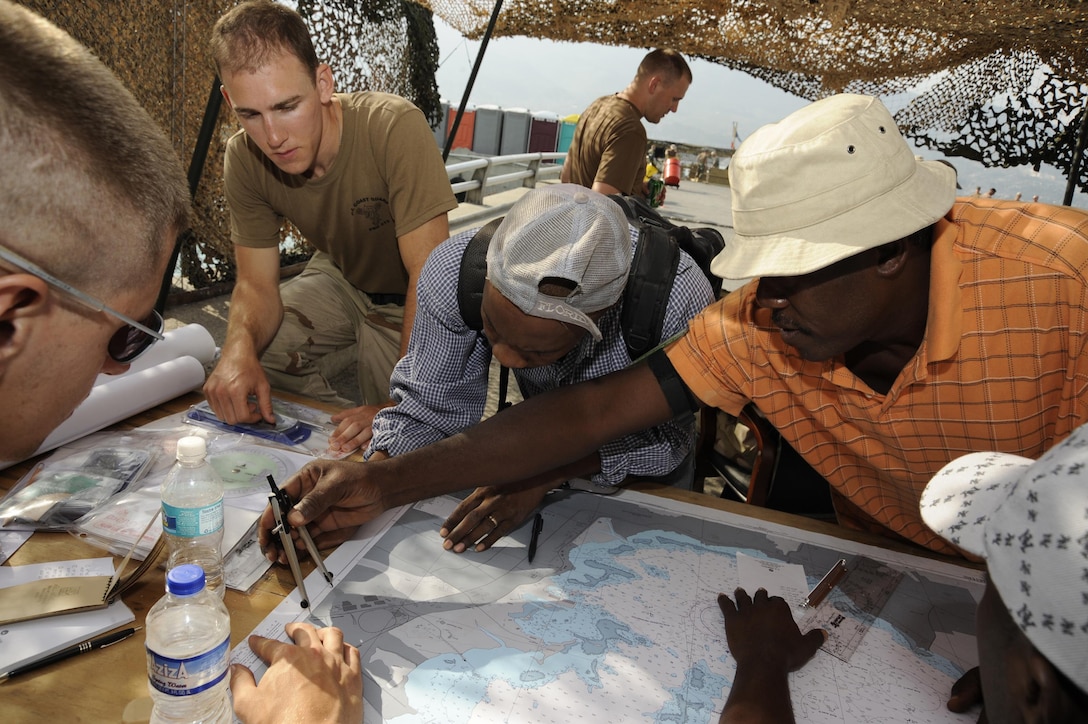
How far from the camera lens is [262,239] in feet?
8.20

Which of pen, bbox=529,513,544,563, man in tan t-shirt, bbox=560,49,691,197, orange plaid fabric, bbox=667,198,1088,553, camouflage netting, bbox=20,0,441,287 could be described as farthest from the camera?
man in tan t-shirt, bbox=560,49,691,197

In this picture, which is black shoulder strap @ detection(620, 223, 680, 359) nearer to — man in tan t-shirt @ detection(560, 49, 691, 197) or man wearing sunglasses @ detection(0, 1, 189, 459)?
man wearing sunglasses @ detection(0, 1, 189, 459)

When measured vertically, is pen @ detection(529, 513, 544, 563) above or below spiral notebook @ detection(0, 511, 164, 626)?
below

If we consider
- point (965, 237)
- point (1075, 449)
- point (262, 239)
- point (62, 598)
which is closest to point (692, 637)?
point (1075, 449)

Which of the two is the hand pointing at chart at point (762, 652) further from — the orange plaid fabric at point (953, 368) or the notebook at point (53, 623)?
the notebook at point (53, 623)

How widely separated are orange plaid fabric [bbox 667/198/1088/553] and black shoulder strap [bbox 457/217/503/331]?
18.5 inches

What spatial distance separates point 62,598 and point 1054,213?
1939 millimetres

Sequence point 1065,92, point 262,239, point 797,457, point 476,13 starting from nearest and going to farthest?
1. point 797,457
2. point 262,239
3. point 1065,92
4. point 476,13

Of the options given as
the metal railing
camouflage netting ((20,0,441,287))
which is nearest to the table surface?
camouflage netting ((20,0,441,287))

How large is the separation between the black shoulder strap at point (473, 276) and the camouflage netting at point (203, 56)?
2.96 m

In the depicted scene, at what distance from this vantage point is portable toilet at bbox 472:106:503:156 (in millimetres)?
13492

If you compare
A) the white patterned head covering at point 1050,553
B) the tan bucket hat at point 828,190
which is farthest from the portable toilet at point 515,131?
the white patterned head covering at point 1050,553

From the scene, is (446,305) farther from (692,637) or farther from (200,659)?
(200,659)

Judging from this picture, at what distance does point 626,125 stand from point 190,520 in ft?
12.0
